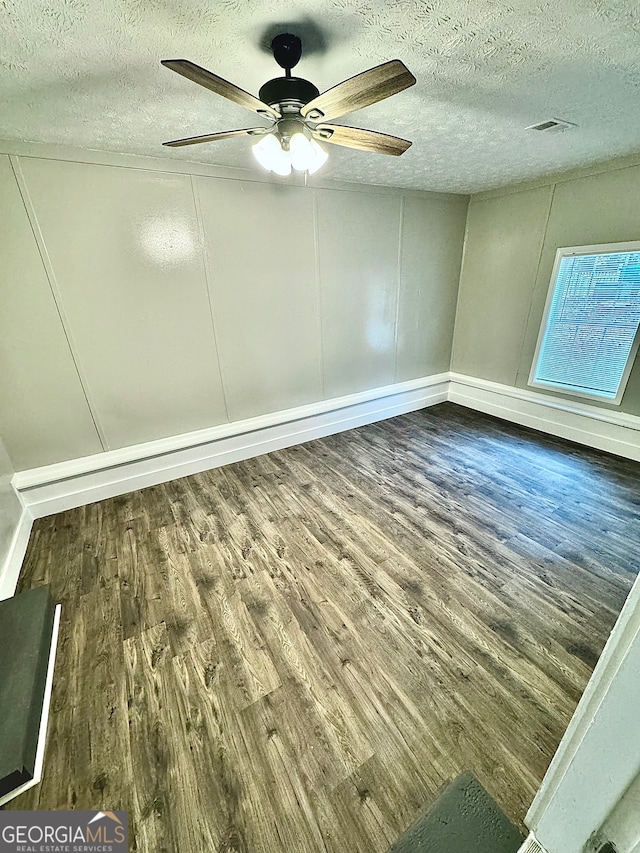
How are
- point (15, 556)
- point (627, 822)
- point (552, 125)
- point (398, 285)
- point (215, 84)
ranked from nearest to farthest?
point (627, 822) < point (215, 84) < point (552, 125) < point (15, 556) < point (398, 285)

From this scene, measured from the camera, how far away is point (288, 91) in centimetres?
130

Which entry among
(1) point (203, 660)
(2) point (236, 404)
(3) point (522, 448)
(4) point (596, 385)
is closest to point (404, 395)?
(3) point (522, 448)

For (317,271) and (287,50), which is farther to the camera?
(317,271)

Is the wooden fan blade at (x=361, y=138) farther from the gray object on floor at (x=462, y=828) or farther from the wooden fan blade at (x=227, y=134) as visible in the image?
the gray object on floor at (x=462, y=828)

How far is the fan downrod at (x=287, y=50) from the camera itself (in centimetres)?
121

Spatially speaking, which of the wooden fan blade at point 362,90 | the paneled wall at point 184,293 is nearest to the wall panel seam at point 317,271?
the paneled wall at point 184,293

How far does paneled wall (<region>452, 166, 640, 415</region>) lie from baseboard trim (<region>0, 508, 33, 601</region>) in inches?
184

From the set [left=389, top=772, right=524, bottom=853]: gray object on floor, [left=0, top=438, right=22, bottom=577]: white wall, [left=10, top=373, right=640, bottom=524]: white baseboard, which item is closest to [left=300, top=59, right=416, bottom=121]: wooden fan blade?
[left=389, top=772, right=524, bottom=853]: gray object on floor

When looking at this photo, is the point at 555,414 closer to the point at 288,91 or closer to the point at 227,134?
the point at 288,91

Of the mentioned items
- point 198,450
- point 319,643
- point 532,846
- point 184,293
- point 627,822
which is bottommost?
point 319,643

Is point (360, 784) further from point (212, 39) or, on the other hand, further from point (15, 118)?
point (15, 118)

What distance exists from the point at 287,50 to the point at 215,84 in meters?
0.35

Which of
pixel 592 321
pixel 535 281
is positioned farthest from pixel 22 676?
pixel 535 281

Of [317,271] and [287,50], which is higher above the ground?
[287,50]
